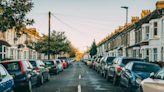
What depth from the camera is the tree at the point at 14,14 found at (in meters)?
20.8

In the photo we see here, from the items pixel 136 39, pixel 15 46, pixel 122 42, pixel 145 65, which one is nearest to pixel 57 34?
pixel 122 42

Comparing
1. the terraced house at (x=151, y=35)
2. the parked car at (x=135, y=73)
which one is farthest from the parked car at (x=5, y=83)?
the terraced house at (x=151, y=35)

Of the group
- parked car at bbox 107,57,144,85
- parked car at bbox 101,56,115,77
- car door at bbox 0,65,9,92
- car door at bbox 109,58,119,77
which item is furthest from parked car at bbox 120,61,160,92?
parked car at bbox 101,56,115,77

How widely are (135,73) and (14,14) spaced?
938cm

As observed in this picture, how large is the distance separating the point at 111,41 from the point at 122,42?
19.5m

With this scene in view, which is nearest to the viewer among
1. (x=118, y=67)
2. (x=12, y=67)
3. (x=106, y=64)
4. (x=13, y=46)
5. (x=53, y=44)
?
(x=12, y=67)

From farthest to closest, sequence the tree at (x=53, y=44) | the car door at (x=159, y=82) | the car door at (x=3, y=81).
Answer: the tree at (x=53, y=44) → the car door at (x=3, y=81) → the car door at (x=159, y=82)

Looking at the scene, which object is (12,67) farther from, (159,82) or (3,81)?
(159,82)

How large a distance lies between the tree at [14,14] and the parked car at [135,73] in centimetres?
770

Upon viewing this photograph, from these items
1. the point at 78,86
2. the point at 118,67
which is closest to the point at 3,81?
the point at 78,86

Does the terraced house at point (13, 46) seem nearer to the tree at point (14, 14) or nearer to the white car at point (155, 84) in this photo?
the tree at point (14, 14)

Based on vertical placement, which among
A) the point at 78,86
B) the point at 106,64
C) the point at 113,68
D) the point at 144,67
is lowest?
the point at 78,86

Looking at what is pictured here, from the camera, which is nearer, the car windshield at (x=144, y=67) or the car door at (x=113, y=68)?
the car windshield at (x=144, y=67)

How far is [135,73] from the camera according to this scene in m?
15.1
